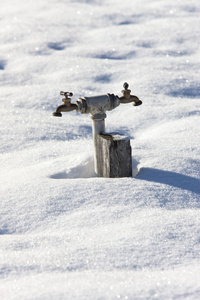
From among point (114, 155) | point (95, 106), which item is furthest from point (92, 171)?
point (95, 106)

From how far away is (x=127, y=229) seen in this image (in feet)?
6.30

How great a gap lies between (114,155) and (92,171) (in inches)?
11.9

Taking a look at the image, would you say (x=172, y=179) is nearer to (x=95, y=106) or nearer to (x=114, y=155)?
(x=114, y=155)

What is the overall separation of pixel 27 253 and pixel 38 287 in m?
0.25

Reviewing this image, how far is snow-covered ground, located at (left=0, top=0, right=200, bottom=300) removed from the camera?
1644 mm

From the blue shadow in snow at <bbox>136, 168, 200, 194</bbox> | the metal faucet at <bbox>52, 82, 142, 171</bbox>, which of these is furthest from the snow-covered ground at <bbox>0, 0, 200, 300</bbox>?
the metal faucet at <bbox>52, 82, 142, 171</bbox>

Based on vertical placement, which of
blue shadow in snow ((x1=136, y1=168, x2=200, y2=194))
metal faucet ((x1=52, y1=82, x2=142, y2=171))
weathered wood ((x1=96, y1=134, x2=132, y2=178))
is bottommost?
blue shadow in snow ((x1=136, y1=168, x2=200, y2=194))

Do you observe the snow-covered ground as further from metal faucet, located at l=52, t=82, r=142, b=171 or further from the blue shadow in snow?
metal faucet, located at l=52, t=82, r=142, b=171

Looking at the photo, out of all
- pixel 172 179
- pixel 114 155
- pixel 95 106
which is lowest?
pixel 172 179

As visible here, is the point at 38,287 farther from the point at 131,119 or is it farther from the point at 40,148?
the point at 131,119

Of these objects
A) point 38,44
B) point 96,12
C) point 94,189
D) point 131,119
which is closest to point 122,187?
point 94,189

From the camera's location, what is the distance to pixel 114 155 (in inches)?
91.5

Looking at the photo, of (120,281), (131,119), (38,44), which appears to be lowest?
(120,281)

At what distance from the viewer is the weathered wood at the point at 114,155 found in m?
2.31
